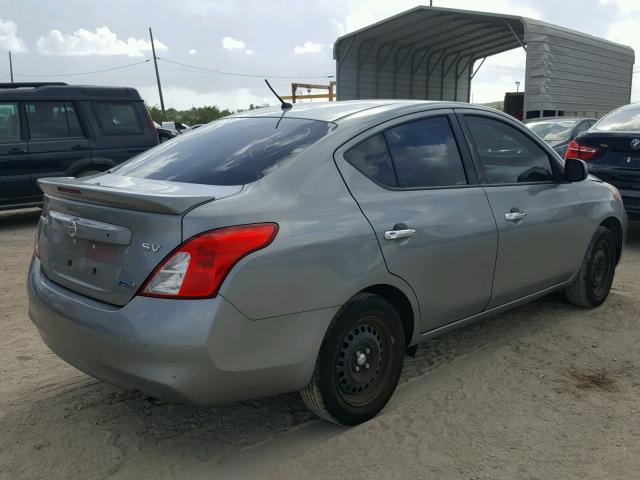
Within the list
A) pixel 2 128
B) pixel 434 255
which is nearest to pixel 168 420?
pixel 434 255

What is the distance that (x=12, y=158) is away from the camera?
8.23m

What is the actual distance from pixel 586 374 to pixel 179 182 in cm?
258

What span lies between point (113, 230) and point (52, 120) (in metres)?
6.96

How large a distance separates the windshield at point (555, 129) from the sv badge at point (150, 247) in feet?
30.2

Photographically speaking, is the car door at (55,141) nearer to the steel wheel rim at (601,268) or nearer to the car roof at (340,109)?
the car roof at (340,109)

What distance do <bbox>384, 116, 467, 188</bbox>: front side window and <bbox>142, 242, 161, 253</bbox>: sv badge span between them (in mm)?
1321

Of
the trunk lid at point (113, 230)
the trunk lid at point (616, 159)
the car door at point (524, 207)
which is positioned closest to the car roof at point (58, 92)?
the trunk lid at point (113, 230)

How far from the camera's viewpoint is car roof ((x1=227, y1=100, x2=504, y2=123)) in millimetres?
3205

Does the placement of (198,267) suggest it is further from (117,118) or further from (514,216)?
(117,118)

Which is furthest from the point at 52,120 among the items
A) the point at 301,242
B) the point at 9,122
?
the point at 301,242

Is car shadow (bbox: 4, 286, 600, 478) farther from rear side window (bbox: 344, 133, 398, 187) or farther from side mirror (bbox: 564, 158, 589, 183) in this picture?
side mirror (bbox: 564, 158, 589, 183)

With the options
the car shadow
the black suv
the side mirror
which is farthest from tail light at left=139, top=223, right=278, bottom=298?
the black suv

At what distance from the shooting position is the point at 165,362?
2.33 meters

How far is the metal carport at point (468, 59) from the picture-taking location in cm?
1702
